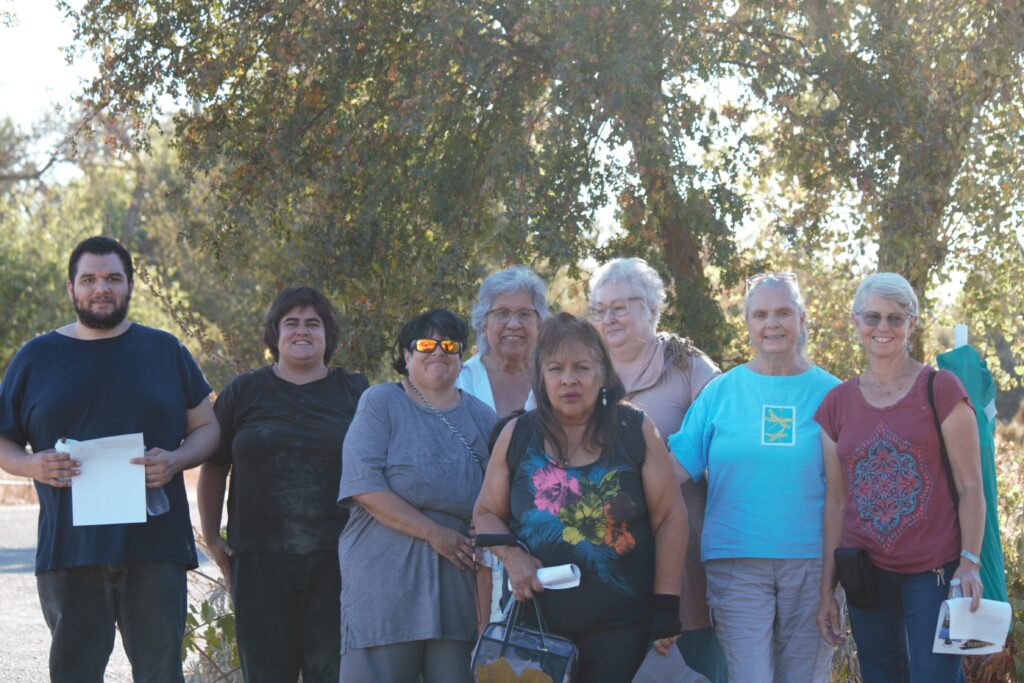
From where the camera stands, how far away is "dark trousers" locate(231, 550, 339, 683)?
4.74 m

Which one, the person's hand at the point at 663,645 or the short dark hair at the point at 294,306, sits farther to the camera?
the short dark hair at the point at 294,306

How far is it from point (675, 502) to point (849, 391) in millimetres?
864

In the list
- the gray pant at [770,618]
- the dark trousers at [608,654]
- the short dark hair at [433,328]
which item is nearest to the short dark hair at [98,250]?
the short dark hair at [433,328]

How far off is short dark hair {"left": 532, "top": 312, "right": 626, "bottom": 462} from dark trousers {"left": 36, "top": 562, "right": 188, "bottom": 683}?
1614 mm

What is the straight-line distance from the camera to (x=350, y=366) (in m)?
8.24

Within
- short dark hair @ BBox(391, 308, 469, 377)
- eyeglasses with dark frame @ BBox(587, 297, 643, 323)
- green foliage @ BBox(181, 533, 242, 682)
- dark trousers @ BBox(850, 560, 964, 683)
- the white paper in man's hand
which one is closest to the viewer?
dark trousers @ BBox(850, 560, 964, 683)

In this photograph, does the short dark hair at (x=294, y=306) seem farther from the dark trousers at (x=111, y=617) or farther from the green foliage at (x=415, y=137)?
the green foliage at (x=415, y=137)

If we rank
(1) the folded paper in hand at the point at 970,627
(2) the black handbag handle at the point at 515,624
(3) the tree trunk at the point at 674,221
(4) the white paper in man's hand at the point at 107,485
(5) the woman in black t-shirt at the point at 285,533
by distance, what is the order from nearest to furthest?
(2) the black handbag handle at the point at 515,624, (1) the folded paper in hand at the point at 970,627, (4) the white paper in man's hand at the point at 107,485, (5) the woman in black t-shirt at the point at 285,533, (3) the tree trunk at the point at 674,221

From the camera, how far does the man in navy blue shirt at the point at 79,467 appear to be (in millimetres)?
4418

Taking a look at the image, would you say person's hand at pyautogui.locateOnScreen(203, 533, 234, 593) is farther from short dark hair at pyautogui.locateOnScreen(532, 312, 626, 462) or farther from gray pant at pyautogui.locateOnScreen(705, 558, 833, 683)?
gray pant at pyautogui.locateOnScreen(705, 558, 833, 683)

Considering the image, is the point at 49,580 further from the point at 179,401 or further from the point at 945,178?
the point at 945,178

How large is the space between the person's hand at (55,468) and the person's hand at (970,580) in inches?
125

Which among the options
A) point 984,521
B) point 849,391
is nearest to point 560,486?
point 849,391

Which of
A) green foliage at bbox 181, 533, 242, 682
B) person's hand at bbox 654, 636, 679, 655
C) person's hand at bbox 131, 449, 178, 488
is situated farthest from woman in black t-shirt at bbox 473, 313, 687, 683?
green foliage at bbox 181, 533, 242, 682
